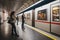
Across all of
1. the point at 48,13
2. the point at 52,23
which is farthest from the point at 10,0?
the point at 52,23

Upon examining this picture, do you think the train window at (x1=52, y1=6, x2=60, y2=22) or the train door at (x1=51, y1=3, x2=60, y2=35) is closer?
the train door at (x1=51, y1=3, x2=60, y2=35)

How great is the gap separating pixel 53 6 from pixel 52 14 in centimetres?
58

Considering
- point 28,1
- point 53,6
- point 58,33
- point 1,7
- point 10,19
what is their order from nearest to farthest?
point 10,19
point 58,33
point 53,6
point 1,7
point 28,1

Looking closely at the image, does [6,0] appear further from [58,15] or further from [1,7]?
[58,15]

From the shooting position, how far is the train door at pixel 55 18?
8.86 metres

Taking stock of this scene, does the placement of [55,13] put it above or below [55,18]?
above

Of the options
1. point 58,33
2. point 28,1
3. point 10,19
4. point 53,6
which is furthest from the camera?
point 28,1

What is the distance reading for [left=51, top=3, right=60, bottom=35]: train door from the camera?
349 inches

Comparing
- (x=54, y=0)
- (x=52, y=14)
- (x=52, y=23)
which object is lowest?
(x=52, y=23)

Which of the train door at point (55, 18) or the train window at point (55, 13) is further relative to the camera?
the train window at point (55, 13)

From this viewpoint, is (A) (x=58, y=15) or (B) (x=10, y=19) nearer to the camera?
(B) (x=10, y=19)

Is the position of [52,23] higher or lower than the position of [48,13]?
lower

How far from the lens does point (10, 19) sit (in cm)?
796

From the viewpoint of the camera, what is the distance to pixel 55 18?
9266mm
